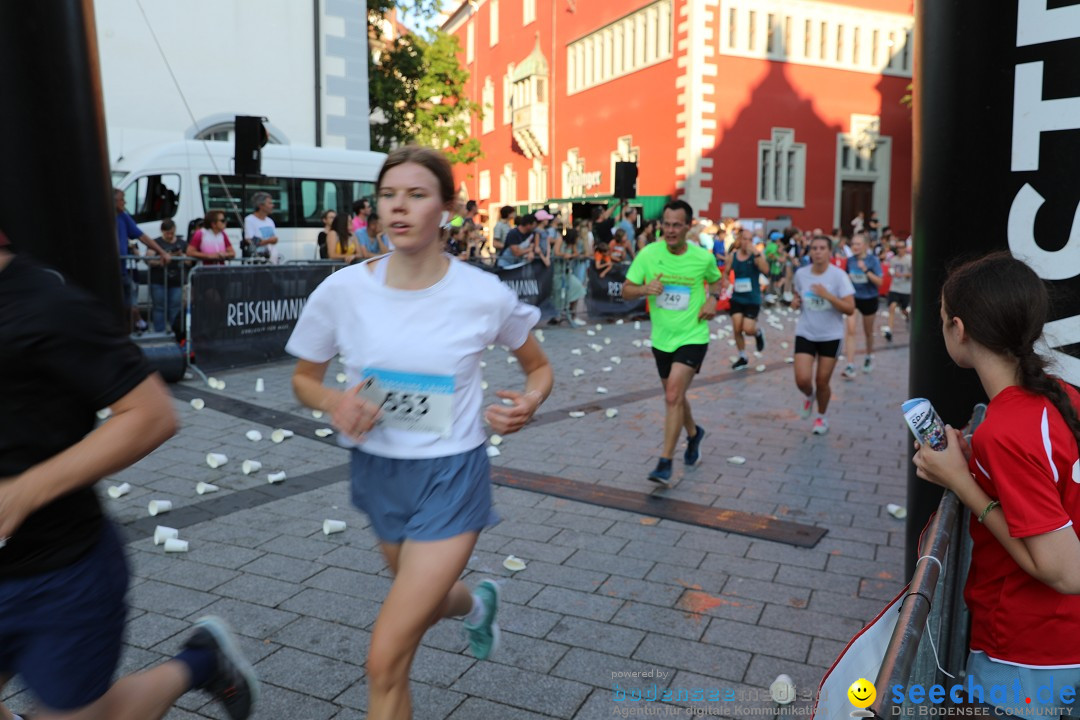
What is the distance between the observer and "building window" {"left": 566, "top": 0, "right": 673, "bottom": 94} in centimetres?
3166

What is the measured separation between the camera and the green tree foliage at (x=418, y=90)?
28109mm

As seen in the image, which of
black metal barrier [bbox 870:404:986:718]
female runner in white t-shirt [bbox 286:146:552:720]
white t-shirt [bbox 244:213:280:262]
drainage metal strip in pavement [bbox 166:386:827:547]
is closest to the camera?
black metal barrier [bbox 870:404:986:718]

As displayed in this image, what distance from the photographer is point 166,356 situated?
31.4 feet

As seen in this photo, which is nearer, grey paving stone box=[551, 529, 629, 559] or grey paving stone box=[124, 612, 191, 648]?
grey paving stone box=[124, 612, 191, 648]

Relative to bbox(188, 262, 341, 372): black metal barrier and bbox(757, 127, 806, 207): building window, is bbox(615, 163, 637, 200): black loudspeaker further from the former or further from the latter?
bbox(757, 127, 806, 207): building window

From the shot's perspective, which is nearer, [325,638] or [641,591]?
[325,638]

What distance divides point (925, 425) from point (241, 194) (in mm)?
16480

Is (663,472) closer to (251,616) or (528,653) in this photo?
(528,653)

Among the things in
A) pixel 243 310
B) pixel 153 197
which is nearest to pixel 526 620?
pixel 243 310

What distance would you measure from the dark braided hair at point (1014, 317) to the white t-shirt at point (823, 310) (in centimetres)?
596

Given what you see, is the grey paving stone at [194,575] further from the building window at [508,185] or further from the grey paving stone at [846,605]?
the building window at [508,185]

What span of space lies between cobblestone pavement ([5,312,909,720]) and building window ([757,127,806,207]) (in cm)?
2558

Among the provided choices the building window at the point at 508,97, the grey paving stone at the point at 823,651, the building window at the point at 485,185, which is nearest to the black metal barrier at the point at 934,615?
the grey paving stone at the point at 823,651

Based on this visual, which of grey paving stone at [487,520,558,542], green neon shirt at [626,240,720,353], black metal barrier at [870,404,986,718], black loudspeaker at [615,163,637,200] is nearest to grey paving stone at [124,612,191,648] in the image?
grey paving stone at [487,520,558,542]
